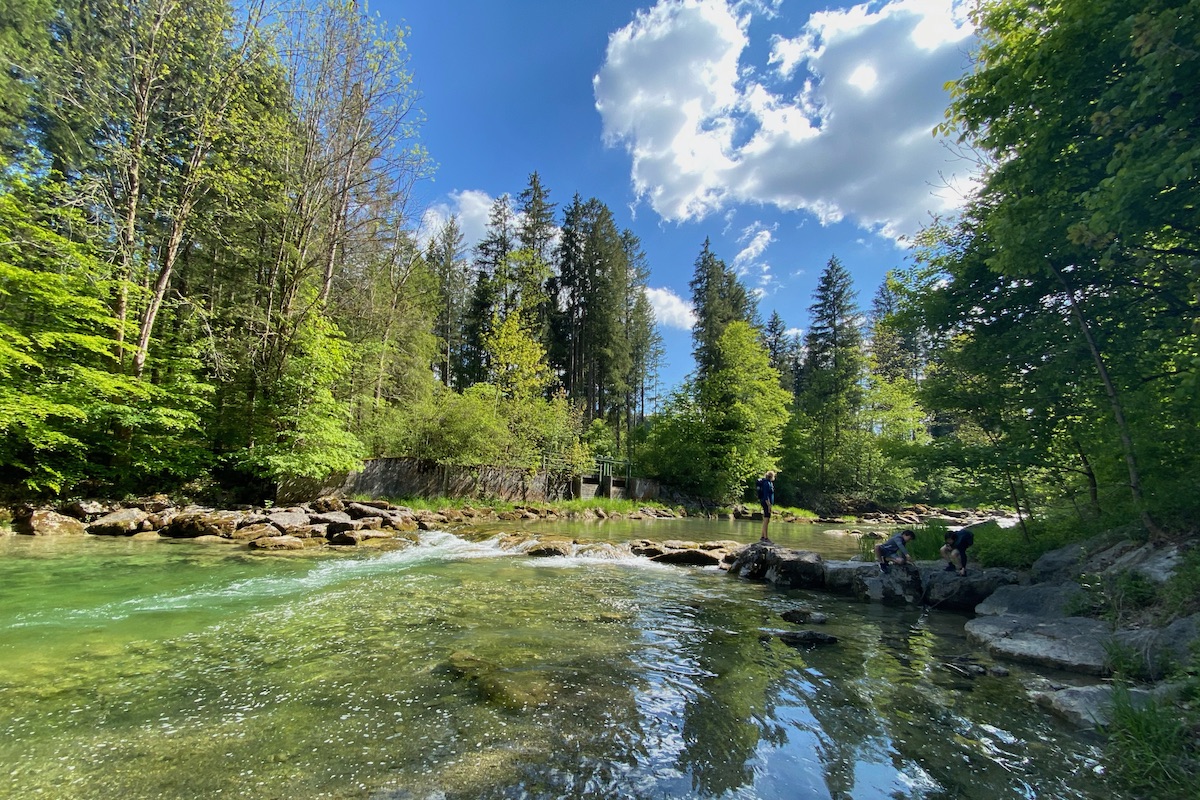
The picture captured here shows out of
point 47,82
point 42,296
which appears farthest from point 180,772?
point 47,82

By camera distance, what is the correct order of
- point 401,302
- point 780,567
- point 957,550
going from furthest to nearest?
point 401,302 < point 780,567 < point 957,550

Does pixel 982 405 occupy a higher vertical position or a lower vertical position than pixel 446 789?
higher

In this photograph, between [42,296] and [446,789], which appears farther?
[42,296]

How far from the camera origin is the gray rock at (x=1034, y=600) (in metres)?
6.53

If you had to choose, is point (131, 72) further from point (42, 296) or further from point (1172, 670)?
point (1172, 670)

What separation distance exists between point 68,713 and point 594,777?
3.84 metres

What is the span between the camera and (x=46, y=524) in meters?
11.3

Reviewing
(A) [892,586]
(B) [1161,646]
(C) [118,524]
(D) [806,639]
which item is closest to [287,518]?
(C) [118,524]

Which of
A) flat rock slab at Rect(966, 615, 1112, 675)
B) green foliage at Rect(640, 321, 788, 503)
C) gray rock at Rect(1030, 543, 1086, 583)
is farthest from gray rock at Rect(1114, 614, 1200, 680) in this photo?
green foliage at Rect(640, 321, 788, 503)

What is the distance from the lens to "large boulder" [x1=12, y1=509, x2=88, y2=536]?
11.2 meters

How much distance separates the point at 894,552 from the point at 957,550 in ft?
3.38

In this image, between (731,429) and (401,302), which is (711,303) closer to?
(731,429)

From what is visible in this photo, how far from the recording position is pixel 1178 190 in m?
5.48

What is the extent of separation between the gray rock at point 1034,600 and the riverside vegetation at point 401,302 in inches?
16.2
